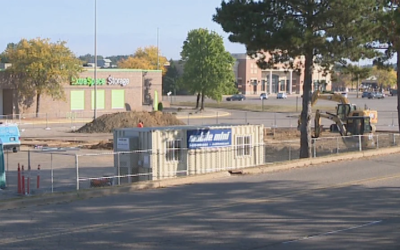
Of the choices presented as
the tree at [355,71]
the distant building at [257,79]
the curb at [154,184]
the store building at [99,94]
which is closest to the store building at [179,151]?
the curb at [154,184]

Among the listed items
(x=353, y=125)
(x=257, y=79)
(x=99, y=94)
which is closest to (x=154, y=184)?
(x=353, y=125)

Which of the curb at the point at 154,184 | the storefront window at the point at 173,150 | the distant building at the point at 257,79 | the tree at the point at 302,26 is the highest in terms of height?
the distant building at the point at 257,79

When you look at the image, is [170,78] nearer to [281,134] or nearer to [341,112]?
[281,134]

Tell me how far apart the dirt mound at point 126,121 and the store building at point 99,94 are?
38.5ft

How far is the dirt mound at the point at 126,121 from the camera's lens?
50.9 m

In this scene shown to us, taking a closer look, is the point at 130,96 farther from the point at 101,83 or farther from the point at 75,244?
the point at 75,244

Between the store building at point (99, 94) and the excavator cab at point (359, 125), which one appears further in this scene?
the store building at point (99, 94)

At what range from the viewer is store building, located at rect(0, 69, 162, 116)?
64375 millimetres

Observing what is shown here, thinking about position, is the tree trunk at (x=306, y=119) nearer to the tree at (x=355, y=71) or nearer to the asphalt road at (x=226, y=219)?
the tree at (x=355, y=71)

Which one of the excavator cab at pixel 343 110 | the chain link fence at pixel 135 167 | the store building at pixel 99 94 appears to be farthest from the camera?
the store building at pixel 99 94

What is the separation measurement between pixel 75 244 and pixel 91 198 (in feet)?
17.1

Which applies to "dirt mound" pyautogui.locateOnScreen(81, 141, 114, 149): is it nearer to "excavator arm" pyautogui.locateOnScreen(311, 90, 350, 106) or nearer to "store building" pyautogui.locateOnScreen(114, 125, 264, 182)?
"excavator arm" pyautogui.locateOnScreen(311, 90, 350, 106)

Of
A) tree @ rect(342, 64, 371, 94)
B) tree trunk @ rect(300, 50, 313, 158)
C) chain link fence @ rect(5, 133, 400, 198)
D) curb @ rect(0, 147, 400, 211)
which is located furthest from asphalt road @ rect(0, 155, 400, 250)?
tree @ rect(342, 64, 371, 94)

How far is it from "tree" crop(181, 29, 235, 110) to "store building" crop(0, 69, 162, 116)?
5.56m
